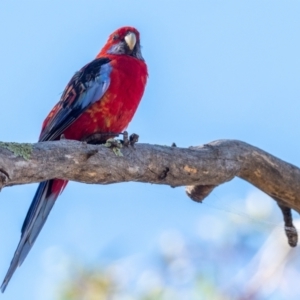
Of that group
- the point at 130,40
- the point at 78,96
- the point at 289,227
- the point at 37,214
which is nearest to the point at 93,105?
the point at 78,96

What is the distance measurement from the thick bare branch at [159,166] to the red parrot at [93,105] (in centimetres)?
72

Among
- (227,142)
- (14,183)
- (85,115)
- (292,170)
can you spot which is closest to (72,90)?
(85,115)

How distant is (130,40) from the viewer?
5031mm

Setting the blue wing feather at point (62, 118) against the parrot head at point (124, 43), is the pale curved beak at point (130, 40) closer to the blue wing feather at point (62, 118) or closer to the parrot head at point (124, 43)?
the parrot head at point (124, 43)

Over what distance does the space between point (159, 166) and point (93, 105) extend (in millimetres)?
998

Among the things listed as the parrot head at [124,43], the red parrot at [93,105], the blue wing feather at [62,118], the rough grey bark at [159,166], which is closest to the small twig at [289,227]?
the rough grey bark at [159,166]

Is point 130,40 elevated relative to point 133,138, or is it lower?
elevated

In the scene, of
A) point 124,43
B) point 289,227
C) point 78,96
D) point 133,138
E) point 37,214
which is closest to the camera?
point 133,138

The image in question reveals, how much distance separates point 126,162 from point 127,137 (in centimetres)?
15

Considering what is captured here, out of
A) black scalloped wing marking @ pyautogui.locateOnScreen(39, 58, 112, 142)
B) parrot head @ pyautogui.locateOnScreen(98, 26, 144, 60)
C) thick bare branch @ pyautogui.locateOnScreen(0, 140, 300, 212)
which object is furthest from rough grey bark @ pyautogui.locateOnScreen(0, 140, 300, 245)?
parrot head @ pyautogui.locateOnScreen(98, 26, 144, 60)

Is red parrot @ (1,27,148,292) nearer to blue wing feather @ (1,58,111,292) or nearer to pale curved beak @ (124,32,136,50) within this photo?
blue wing feather @ (1,58,111,292)

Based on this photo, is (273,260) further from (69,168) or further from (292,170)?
(69,168)

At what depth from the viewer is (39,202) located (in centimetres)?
398

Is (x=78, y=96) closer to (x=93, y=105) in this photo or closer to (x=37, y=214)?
(x=93, y=105)
